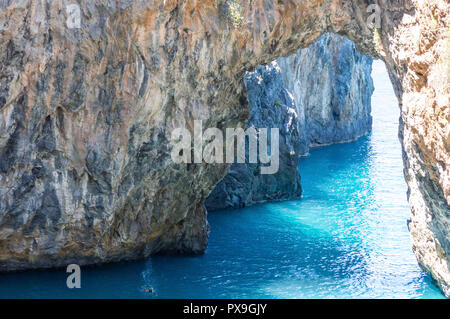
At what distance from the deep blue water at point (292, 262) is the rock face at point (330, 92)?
15445 millimetres

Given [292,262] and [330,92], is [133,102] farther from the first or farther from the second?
[330,92]

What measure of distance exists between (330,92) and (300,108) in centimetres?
671

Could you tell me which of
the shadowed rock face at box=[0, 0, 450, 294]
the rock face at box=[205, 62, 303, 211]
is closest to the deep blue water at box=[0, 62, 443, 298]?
the rock face at box=[205, 62, 303, 211]

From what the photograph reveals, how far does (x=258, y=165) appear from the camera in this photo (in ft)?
141

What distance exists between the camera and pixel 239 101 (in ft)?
104

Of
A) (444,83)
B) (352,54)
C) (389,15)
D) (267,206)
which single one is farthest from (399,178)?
(444,83)

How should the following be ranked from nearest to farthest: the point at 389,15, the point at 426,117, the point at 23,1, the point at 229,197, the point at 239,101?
the point at 426,117
the point at 23,1
the point at 389,15
the point at 239,101
the point at 229,197

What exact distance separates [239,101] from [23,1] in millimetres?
11811

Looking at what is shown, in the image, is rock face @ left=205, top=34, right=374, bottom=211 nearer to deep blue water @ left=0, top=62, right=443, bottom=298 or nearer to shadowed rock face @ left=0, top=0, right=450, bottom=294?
deep blue water @ left=0, top=62, right=443, bottom=298

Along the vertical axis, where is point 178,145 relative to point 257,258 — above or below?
above

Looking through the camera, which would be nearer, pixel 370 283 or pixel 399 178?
pixel 370 283

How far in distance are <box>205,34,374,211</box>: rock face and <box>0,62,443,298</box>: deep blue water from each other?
155 cm

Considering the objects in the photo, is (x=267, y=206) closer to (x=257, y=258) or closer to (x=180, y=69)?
(x=257, y=258)

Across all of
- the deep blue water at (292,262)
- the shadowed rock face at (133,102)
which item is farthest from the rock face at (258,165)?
the shadowed rock face at (133,102)
